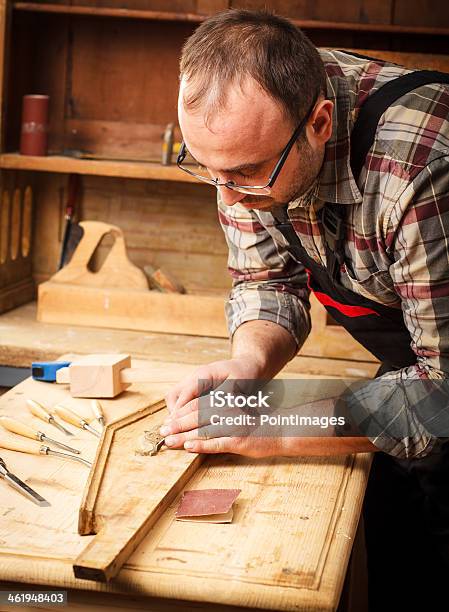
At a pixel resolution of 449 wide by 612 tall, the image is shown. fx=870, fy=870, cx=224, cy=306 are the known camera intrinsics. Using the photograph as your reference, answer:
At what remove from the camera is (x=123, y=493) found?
1419 millimetres

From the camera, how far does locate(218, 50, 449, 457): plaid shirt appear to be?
1.53 metres

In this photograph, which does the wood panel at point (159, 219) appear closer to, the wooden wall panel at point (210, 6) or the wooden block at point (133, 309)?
the wooden block at point (133, 309)

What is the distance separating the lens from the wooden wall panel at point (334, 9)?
10.4 ft

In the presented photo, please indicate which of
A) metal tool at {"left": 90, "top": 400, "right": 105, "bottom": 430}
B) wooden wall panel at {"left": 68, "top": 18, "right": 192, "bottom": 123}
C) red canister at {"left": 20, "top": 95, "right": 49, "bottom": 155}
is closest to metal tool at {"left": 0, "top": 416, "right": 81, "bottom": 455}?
metal tool at {"left": 90, "top": 400, "right": 105, "bottom": 430}

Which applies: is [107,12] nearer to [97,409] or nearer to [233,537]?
[97,409]

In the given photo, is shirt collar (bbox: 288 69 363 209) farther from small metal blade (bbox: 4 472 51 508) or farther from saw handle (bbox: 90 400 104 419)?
small metal blade (bbox: 4 472 51 508)

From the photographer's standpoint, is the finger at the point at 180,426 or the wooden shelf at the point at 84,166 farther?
the wooden shelf at the point at 84,166

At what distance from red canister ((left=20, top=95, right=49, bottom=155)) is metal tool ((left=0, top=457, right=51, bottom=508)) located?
1908mm

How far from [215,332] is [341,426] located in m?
1.48

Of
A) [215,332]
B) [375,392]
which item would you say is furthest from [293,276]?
[215,332]

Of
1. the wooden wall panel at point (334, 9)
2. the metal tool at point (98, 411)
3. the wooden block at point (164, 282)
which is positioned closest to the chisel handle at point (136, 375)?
the metal tool at point (98, 411)

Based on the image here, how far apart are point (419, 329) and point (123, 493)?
611 millimetres

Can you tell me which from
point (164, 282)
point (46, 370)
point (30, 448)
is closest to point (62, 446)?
point (30, 448)

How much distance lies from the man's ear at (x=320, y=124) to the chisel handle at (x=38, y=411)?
0.76 meters
